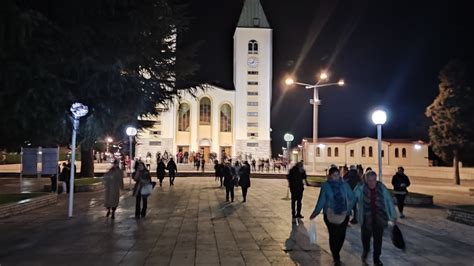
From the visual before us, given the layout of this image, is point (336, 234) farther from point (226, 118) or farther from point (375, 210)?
point (226, 118)

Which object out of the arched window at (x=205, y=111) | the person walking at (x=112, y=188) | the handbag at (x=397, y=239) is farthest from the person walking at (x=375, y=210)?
the arched window at (x=205, y=111)

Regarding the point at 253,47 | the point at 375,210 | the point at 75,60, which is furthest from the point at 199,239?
the point at 253,47

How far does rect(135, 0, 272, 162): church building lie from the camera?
74.4 m

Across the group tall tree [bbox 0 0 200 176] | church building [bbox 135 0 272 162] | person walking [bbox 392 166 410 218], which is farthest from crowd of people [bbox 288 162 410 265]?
church building [bbox 135 0 272 162]

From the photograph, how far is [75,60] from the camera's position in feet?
32.7

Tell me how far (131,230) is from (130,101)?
3.23 meters

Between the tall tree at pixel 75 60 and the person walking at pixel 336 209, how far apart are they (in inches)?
223

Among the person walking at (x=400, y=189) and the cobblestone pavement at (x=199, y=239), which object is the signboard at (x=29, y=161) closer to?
the cobblestone pavement at (x=199, y=239)

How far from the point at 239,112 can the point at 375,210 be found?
67790mm

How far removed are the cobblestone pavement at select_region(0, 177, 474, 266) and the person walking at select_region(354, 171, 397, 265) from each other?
1.85 ft

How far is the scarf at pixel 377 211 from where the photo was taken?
748 centimetres

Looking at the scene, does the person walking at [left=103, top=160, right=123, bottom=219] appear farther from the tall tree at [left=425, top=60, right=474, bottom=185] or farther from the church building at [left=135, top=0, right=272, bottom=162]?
the church building at [left=135, top=0, right=272, bottom=162]

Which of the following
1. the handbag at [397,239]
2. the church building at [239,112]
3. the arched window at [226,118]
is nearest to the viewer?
the handbag at [397,239]

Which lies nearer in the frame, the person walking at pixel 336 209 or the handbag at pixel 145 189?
the person walking at pixel 336 209
